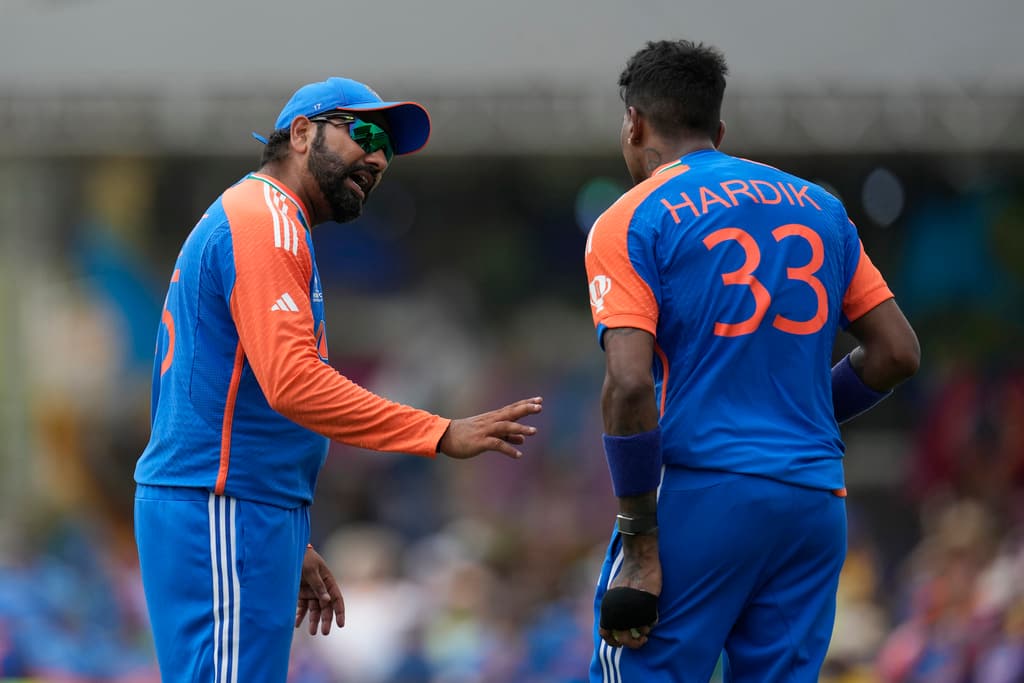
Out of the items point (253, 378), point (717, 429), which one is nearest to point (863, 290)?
point (717, 429)

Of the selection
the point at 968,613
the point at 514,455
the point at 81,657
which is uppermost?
the point at 514,455

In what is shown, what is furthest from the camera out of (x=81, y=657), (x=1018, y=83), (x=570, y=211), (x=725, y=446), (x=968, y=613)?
(x=570, y=211)

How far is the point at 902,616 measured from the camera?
31.7 feet

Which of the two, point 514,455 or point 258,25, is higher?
point 258,25

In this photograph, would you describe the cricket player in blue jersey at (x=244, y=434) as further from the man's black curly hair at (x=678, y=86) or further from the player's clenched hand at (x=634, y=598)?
the man's black curly hair at (x=678, y=86)

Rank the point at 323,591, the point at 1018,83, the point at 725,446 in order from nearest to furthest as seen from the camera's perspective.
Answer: the point at 725,446 → the point at 323,591 → the point at 1018,83

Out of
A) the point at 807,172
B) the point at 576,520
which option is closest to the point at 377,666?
the point at 576,520

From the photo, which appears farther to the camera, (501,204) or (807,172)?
(501,204)

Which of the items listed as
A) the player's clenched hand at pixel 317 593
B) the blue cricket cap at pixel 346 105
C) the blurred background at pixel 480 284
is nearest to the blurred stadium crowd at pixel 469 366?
the blurred background at pixel 480 284

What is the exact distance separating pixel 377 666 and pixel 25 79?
18.0 feet

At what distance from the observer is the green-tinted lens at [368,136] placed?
437 centimetres

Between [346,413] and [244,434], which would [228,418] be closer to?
[244,434]

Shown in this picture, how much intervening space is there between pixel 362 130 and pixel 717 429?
1457 mm

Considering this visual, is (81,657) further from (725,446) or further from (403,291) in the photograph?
(725,446)
